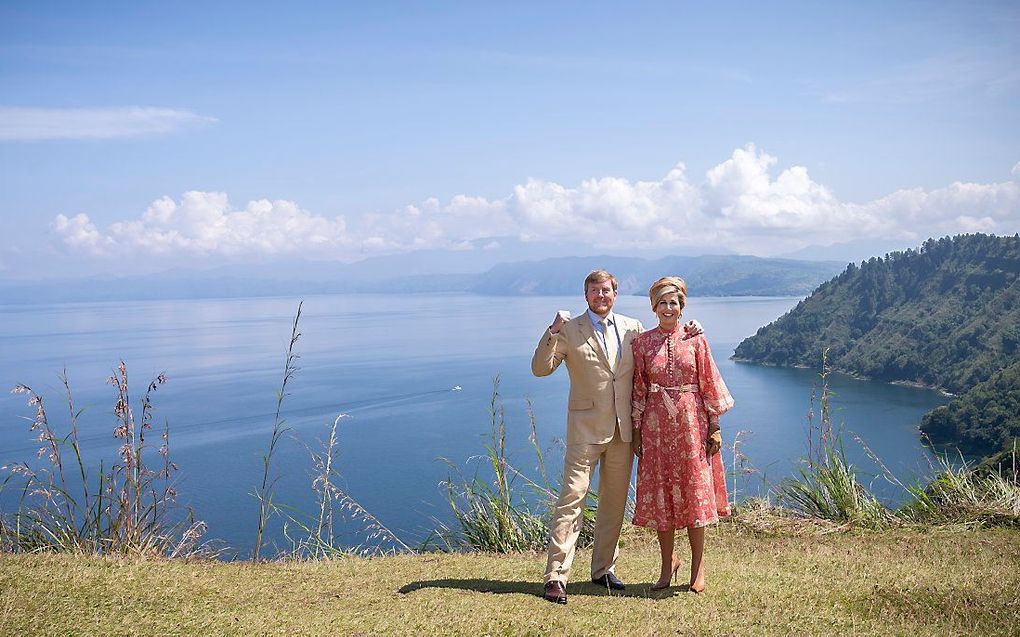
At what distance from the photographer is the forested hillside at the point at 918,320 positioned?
57156mm

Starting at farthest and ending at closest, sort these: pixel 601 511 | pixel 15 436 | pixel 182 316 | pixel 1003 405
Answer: pixel 182 316 < pixel 1003 405 < pixel 15 436 < pixel 601 511

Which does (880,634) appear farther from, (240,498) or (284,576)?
(240,498)

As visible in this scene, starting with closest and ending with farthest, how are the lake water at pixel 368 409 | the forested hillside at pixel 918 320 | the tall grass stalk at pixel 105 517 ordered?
the tall grass stalk at pixel 105 517 → the lake water at pixel 368 409 → the forested hillside at pixel 918 320

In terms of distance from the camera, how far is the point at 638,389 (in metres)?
4.27

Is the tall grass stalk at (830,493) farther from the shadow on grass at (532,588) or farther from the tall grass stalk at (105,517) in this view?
the tall grass stalk at (105,517)

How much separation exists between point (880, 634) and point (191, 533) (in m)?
4.22

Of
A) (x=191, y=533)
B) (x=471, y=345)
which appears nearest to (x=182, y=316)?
(x=471, y=345)

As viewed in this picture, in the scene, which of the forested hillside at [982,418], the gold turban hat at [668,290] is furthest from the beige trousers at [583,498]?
the forested hillside at [982,418]

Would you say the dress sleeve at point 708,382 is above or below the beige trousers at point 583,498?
above

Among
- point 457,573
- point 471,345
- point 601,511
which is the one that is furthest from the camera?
point 471,345

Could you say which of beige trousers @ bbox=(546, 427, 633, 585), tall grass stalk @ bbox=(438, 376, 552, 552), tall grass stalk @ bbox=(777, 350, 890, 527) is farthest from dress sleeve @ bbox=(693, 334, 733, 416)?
A: tall grass stalk @ bbox=(777, 350, 890, 527)

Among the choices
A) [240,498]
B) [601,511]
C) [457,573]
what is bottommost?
[240,498]

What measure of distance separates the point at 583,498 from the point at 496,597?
0.70m

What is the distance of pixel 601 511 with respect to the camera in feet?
14.3
